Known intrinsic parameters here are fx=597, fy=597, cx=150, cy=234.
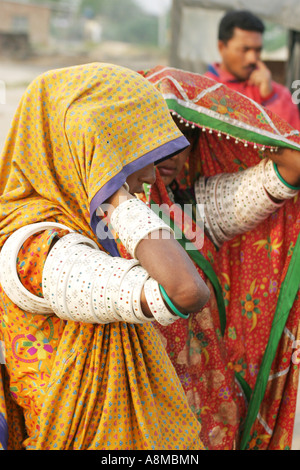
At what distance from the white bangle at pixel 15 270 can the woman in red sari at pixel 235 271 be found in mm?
615

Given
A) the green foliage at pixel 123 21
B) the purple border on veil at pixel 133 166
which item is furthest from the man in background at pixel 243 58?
the green foliage at pixel 123 21

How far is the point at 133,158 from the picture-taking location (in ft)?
4.84

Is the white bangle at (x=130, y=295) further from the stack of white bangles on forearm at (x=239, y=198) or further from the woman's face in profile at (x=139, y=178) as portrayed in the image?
the stack of white bangles on forearm at (x=239, y=198)

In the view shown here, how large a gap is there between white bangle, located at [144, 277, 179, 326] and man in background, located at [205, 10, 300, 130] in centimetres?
387

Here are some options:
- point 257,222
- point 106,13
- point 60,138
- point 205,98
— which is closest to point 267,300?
point 257,222

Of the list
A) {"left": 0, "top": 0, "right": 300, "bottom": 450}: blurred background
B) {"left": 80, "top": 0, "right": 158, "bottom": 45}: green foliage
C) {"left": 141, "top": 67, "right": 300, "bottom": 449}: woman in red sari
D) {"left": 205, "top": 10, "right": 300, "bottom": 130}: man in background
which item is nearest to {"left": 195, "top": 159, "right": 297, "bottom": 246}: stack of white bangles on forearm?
{"left": 141, "top": 67, "right": 300, "bottom": 449}: woman in red sari

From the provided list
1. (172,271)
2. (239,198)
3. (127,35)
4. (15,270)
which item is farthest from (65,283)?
(127,35)

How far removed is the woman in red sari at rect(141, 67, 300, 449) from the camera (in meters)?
2.09

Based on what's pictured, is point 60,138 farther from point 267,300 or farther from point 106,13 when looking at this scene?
point 106,13

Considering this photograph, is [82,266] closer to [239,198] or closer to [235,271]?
[239,198]

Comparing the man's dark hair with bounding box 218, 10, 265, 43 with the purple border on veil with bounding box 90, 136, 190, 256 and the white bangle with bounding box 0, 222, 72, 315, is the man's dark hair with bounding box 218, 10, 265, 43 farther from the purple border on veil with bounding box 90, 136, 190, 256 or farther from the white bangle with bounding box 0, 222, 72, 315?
the white bangle with bounding box 0, 222, 72, 315

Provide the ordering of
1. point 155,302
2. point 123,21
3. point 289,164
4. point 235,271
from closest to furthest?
point 155,302
point 289,164
point 235,271
point 123,21

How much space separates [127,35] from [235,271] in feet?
168

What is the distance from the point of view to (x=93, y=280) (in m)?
1.38
